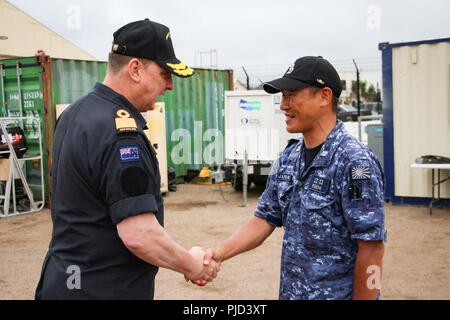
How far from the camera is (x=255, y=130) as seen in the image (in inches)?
415

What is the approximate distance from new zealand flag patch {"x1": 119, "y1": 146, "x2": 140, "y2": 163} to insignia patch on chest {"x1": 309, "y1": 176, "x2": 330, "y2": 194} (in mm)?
825

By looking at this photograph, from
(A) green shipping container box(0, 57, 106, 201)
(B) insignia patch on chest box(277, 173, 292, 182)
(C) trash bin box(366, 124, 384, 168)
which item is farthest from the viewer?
(C) trash bin box(366, 124, 384, 168)

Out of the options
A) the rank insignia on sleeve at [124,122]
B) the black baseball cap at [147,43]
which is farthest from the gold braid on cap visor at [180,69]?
the rank insignia on sleeve at [124,122]

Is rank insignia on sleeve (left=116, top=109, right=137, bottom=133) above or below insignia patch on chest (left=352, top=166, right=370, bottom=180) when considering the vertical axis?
above

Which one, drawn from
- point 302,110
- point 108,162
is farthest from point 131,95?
point 302,110

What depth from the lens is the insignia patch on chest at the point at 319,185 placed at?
7.56ft

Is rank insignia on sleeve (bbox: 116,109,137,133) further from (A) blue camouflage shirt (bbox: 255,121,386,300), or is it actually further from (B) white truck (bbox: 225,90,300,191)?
(B) white truck (bbox: 225,90,300,191)

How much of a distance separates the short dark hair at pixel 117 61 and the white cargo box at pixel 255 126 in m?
8.09

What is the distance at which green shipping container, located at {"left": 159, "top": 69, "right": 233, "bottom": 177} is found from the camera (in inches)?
502

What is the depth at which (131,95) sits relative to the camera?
7.62ft

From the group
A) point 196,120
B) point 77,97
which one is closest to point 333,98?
point 77,97

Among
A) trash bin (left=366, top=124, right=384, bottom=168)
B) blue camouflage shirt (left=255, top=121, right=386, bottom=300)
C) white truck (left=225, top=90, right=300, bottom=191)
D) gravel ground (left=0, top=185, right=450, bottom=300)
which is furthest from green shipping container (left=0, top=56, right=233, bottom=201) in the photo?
blue camouflage shirt (left=255, top=121, right=386, bottom=300)

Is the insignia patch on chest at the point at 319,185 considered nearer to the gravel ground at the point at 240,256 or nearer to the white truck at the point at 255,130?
the gravel ground at the point at 240,256
